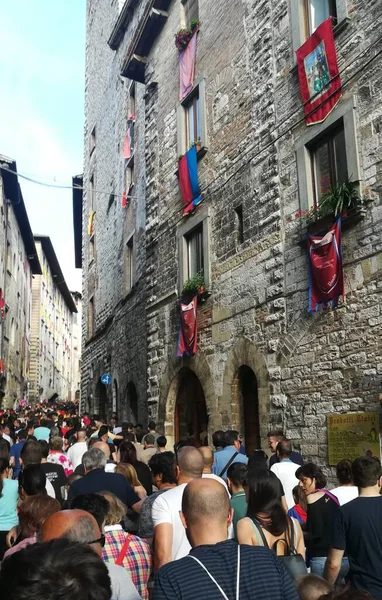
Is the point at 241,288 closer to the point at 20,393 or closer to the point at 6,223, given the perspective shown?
the point at 6,223

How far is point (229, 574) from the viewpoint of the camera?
84.7 inches

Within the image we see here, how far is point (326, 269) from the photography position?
861 cm

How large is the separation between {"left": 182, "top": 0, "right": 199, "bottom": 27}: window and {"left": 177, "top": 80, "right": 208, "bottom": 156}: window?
6.15 feet

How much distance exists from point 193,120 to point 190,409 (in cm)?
643

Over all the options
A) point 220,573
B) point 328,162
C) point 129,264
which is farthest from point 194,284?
point 220,573

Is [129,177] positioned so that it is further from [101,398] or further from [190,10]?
[101,398]

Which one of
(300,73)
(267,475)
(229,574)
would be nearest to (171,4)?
(300,73)

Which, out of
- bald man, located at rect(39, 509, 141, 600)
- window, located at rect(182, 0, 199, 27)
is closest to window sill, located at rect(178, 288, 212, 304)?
window, located at rect(182, 0, 199, 27)

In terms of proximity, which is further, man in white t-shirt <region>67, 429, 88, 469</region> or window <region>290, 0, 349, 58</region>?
window <region>290, 0, 349, 58</region>

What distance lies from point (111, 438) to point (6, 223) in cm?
2116

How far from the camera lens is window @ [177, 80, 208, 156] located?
513 inches

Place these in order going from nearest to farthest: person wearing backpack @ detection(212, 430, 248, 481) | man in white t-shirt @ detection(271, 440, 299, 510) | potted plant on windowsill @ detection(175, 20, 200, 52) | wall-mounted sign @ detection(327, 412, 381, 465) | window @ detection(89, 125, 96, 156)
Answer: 1. man in white t-shirt @ detection(271, 440, 299, 510)
2. person wearing backpack @ detection(212, 430, 248, 481)
3. wall-mounted sign @ detection(327, 412, 381, 465)
4. potted plant on windowsill @ detection(175, 20, 200, 52)
5. window @ detection(89, 125, 96, 156)

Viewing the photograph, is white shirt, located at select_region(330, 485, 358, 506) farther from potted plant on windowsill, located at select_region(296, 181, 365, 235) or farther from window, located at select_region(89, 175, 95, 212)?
window, located at select_region(89, 175, 95, 212)

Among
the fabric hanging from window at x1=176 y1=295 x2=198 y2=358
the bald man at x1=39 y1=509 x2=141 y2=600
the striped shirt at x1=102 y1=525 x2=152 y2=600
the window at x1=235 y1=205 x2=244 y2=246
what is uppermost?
the window at x1=235 y1=205 x2=244 y2=246
